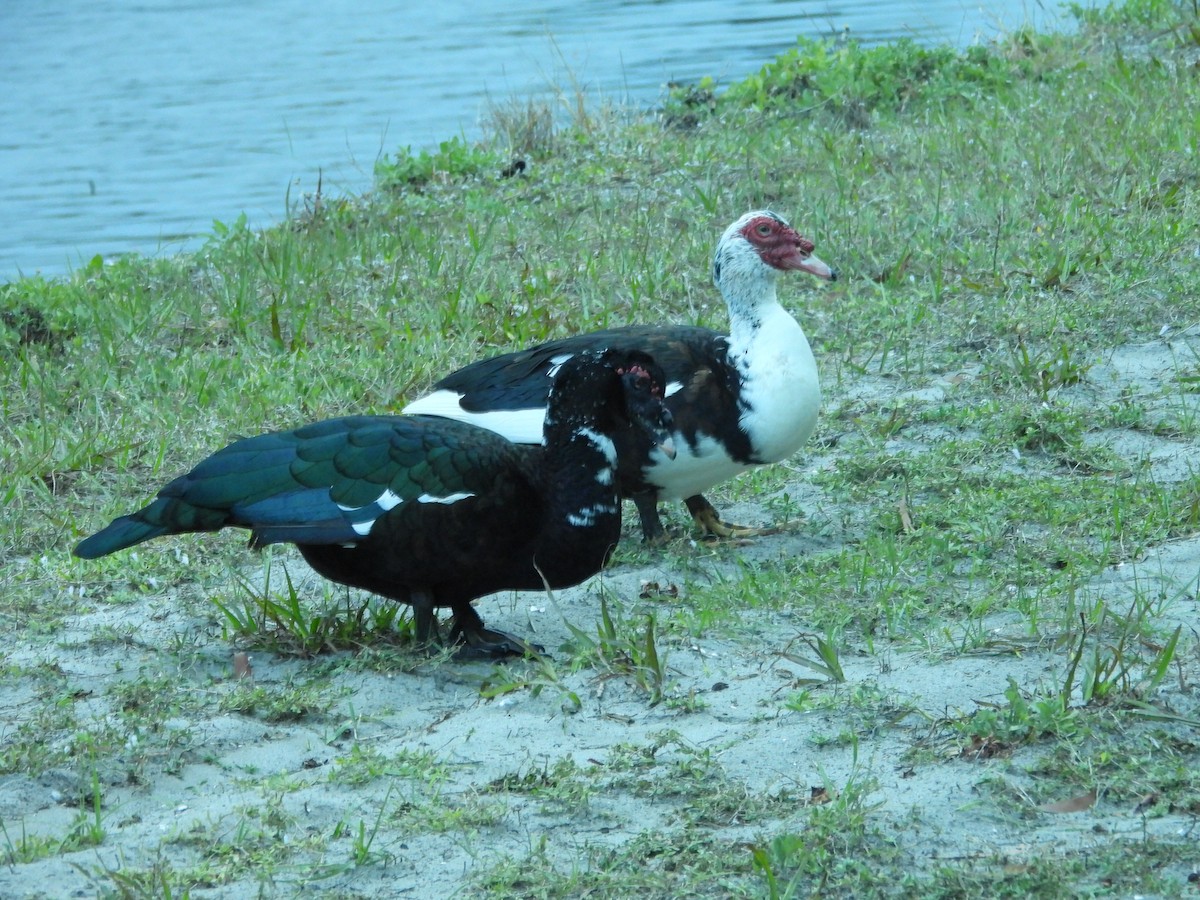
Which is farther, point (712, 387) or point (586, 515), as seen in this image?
point (712, 387)

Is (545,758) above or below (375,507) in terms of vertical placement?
below

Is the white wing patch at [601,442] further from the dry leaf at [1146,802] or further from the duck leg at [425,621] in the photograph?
the dry leaf at [1146,802]

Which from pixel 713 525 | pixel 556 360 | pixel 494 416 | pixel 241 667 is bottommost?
pixel 713 525

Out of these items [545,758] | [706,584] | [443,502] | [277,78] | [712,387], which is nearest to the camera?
[545,758]

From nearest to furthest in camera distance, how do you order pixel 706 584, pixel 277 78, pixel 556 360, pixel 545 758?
1. pixel 545 758
2. pixel 706 584
3. pixel 556 360
4. pixel 277 78

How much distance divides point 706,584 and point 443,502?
0.96 metres

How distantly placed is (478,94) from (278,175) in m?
2.16

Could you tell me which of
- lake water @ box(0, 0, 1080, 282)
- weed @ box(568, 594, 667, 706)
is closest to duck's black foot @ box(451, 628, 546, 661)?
weed @ box(568, 594, 667, 706)

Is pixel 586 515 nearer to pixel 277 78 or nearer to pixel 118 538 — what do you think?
pixel 118 538

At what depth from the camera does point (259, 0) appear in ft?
62.0

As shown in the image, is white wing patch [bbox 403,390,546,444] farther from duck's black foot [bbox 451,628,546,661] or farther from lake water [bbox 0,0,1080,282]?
lake water [bbox 0,0,1080,282]

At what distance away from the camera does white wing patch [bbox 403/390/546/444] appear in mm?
4742

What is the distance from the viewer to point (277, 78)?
14992mm

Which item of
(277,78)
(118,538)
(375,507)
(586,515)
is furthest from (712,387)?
(277,78)
